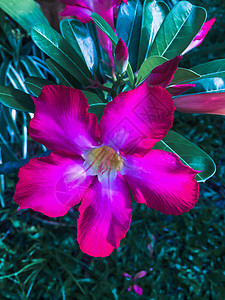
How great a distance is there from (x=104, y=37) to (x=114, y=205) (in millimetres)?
446

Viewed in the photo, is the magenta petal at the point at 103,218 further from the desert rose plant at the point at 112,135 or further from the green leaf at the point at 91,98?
the green leaf at the point at 91,98

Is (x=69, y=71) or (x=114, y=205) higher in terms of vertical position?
(x=69, y=71)

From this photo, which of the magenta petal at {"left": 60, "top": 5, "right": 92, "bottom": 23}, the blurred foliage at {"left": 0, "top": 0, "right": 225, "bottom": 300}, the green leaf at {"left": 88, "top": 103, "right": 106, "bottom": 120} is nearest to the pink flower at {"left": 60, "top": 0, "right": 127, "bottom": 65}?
the magenta petal at {"left": 60, "top": 5, "right": 92, "bottom": 23}

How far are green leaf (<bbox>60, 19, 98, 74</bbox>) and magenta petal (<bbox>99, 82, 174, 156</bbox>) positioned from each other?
350 mm

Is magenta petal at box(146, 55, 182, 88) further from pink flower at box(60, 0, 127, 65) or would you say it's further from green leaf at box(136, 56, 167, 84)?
pink flower at box(60, 0, 127, 65)

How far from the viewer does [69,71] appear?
696 millimetres

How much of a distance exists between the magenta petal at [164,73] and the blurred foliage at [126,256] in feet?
3.06

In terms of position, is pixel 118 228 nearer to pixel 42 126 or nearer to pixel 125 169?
pixel 125 169

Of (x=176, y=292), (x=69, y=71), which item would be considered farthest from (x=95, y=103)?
(x=176, y=292)

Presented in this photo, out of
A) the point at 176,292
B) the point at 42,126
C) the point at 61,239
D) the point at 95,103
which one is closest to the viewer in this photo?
the point at 42,126

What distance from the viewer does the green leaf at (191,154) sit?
63 centimetres

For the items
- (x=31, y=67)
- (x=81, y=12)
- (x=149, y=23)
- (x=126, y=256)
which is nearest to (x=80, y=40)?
(x=81, y=12)

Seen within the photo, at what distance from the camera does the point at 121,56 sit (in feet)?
1.83

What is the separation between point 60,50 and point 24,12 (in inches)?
10.5
